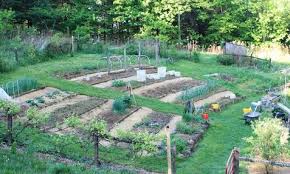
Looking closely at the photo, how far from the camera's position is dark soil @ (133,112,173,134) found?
10.8 m

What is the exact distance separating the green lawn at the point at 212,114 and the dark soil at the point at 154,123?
0.51 metres

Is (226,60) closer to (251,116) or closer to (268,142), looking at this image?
(251,116)

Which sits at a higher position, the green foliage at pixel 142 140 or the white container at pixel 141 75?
the white container at pixel 141 75

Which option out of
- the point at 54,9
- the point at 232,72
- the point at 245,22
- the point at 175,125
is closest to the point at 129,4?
the point at 54,9

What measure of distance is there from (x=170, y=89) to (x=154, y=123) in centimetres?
393

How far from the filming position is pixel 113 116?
11617 mm

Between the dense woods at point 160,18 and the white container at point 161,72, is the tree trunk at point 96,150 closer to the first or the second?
the white container at point 161,72

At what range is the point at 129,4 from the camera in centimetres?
2677

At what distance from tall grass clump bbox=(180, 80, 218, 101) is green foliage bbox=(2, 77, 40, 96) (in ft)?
13.9

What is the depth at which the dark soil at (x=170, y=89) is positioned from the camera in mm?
14198

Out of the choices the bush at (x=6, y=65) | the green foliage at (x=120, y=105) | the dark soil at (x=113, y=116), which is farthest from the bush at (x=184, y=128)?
the bush at (x=6, y=65)

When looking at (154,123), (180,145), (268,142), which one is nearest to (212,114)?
(154,123)

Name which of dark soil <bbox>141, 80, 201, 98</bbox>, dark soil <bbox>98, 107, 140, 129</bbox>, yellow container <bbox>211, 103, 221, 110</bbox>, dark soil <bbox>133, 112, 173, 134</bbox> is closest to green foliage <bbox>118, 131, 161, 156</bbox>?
dark soil <bbox>133, 112, 173, 134</bbox>

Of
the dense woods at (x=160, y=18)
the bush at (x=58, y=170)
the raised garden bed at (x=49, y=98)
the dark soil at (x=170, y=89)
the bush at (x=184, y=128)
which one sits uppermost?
the dense woods at (x=160, y=18)
